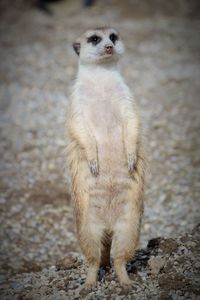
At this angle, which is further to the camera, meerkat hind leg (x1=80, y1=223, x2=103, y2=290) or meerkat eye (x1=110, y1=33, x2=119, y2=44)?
meerkat eye (x1=110, y1=33, x2=119, y2=44)

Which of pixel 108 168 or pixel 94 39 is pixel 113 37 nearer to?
pixel 94 39

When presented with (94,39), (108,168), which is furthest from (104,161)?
(94,39)

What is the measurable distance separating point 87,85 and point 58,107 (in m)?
3.96

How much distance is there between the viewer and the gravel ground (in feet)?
15.9

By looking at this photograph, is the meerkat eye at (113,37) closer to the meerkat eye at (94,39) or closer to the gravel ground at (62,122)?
the meerkat eye at (94,39)

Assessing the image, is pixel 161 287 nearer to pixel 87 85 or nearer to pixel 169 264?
pixel 169 264

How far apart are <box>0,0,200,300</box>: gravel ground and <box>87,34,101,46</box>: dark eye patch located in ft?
4.19

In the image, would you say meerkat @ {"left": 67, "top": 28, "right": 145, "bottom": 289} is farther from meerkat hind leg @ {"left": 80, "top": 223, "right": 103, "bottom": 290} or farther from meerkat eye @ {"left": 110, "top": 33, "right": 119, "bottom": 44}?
meerkat eye @ {"left": 110, "top": 33, "right": 119, "bottom": 44}

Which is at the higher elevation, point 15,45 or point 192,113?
point 15,45

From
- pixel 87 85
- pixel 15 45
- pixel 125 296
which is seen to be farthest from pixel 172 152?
pixel 15 45

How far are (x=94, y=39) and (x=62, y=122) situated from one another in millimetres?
3445

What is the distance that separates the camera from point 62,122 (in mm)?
6879

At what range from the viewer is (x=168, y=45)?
30.1ft

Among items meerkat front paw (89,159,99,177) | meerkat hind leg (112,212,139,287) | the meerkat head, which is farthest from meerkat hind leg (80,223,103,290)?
the meerkat head
